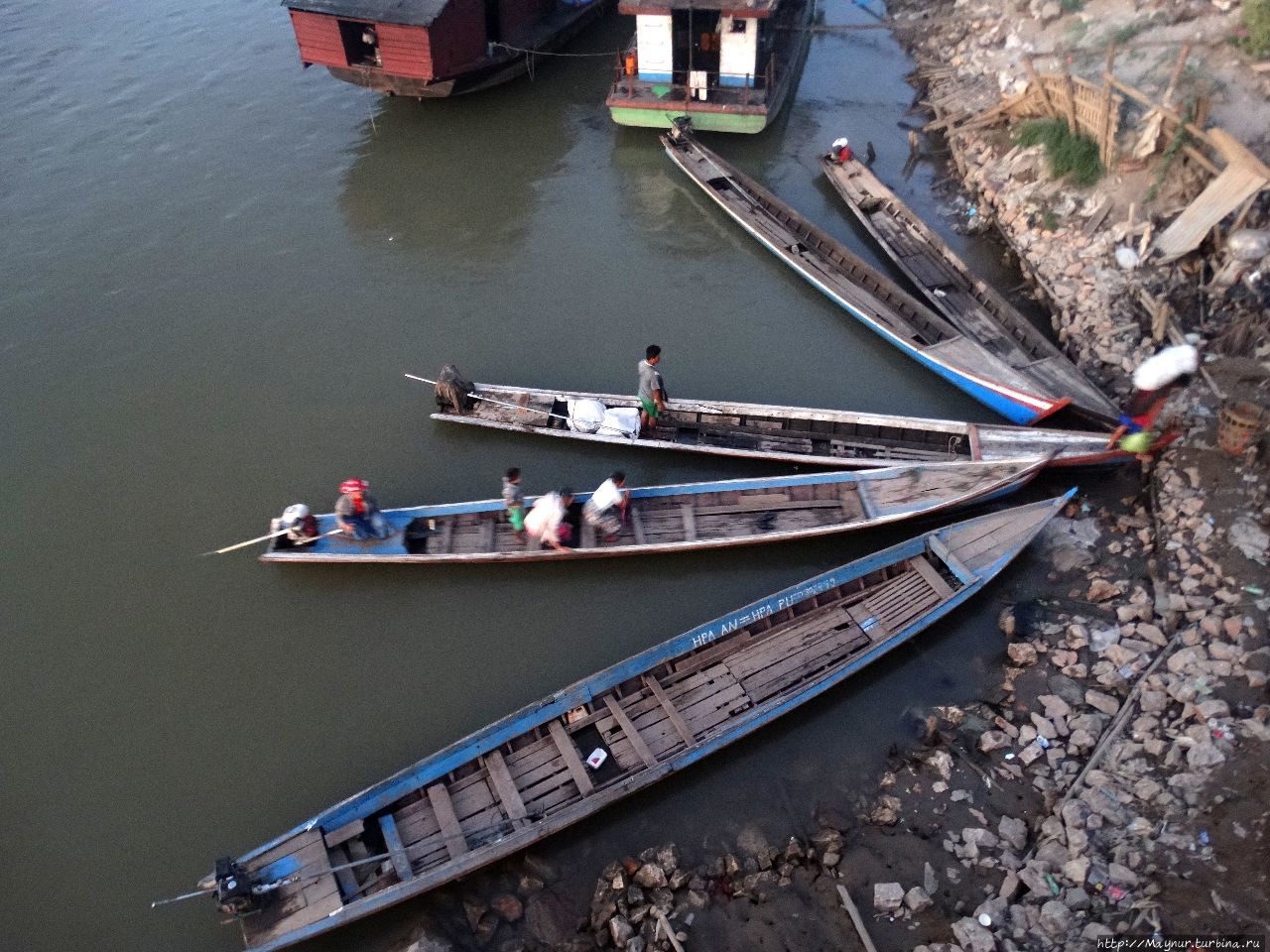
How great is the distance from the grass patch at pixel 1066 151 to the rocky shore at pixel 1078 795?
4891 mm

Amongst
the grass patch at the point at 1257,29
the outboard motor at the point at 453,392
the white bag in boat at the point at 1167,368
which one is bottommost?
the outboard motor at the point at 453,392

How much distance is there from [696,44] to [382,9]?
25.3 feet

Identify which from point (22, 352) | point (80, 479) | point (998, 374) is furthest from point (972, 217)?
point (22, 352)

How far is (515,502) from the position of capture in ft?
37.3

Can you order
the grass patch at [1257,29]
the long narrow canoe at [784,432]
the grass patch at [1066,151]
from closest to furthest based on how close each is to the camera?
the long narrow canoe at [784,432], the grass patch at [1257,29], the grass patch at [1066,151]

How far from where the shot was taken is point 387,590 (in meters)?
11.8

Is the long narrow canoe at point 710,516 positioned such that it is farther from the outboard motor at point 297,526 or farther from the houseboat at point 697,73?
the houseboat at point 697,73

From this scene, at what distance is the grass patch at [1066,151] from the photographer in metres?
15.4

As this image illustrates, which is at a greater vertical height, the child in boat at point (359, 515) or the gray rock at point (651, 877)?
the child in boat at point (359, 515)

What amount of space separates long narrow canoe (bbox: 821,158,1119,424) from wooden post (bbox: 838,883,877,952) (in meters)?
8.16

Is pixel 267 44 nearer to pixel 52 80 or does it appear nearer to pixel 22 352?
pixel 52 80

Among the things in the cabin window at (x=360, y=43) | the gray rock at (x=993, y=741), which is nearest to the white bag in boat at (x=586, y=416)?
the gray rock at (x=993, y=741)

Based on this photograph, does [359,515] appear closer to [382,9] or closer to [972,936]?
[972,936]

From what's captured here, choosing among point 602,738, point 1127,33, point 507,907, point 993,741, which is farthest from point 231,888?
point 1127,33
